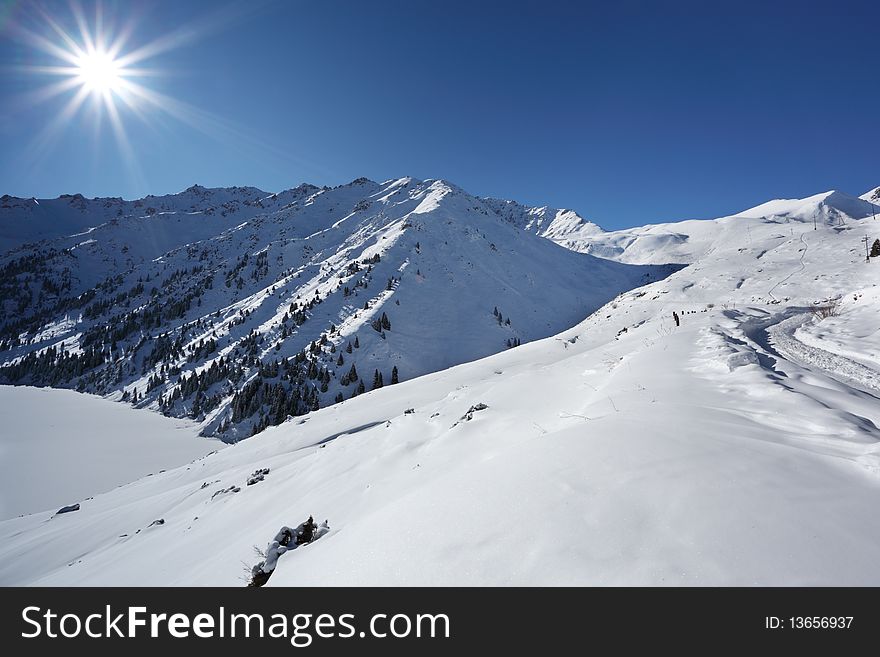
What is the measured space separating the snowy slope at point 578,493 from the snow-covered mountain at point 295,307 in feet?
132

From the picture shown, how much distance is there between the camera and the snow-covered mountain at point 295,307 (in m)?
63.2

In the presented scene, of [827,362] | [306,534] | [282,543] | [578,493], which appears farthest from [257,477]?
[827,362]

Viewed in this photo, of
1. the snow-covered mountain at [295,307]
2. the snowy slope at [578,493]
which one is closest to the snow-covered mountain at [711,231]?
the snow-covered mountain at [295,307]

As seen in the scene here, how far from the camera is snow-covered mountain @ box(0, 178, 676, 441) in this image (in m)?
63.2

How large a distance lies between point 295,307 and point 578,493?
84.2 m

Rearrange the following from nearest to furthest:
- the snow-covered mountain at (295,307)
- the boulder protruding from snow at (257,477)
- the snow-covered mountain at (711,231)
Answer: the boulder protruding from snow at (257,477), the snow-covered mountain at (295,307), the snow-covered mountain at (711,231)

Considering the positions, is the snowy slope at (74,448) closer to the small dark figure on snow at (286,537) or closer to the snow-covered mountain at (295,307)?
the snow-covered mountain at (295,307)

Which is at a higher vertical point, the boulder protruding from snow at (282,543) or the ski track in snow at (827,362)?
the ski track in snow at (827,362)

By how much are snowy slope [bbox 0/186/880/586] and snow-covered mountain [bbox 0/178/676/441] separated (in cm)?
4022

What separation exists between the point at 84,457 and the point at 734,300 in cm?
7881

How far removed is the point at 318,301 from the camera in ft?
263

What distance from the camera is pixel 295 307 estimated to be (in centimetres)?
8000
